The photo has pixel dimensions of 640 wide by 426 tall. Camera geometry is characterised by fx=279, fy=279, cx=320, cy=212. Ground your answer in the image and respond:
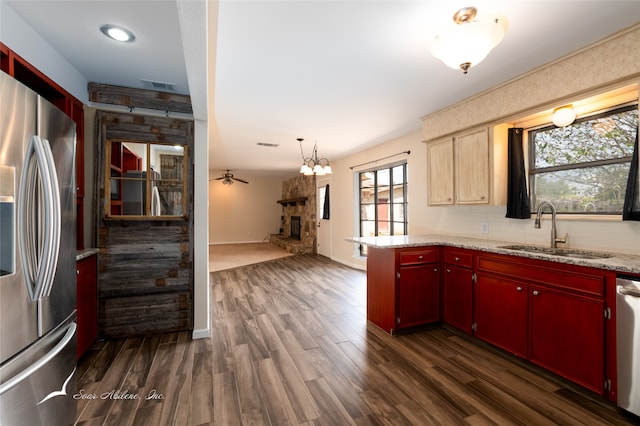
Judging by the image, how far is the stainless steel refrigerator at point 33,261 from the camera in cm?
109

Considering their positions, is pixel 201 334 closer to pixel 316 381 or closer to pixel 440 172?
pixel 316 381

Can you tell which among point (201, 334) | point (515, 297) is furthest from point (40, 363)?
point (515, 297)

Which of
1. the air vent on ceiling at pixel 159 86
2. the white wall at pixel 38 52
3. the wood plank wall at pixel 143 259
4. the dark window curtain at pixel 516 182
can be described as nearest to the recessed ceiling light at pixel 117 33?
the white wall at pixel 38 52

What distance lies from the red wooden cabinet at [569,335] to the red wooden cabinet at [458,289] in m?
0.56

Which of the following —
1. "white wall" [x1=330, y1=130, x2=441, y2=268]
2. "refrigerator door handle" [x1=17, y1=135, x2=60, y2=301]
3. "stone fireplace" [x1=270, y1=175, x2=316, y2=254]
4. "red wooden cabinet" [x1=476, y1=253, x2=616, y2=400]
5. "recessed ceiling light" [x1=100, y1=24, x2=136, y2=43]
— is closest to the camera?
"refrigerator door handle" [x1=17, y1=135, x2=60, y2=301]

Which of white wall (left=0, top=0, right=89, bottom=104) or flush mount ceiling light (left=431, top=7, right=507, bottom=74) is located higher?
white wall (left=0, top=0, right=89, bottom=104)

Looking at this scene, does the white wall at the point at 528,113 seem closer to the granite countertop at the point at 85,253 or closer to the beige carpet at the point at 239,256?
the granite countertop at the point at 85,253

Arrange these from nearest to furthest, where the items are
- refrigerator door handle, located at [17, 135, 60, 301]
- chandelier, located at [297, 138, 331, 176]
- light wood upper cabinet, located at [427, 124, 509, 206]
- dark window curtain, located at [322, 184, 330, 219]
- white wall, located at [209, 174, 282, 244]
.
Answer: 1. refrigerator door handle, located at [17, 135, 60, 301]
2. light wood upper cabinet, located at [427, 124, 509, 206]
3. chandelier, located at [297, 138, 331, 176]
4. dark window curtain, located at [322, 184, 330, 219]
5. white wall, located at [209, 174, 282, 244]

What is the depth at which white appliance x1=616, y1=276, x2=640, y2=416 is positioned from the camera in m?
1.67

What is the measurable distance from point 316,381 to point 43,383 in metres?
1.56

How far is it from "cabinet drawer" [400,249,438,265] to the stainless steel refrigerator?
260 centimetres

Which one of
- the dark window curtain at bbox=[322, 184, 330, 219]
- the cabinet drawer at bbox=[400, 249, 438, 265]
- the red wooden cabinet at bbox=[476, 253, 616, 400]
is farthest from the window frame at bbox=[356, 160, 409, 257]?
the red wooden cabinet at bbox=[476, 253, 616, 400]

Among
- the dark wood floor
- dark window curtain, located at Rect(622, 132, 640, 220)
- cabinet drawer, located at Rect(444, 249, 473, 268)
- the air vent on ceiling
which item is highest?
the air vent on ceiling

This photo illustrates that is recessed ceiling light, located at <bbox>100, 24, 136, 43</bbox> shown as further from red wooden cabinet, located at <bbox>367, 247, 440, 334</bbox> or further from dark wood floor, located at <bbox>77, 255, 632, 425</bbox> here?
red wooden cabinet, located at <bbox>367, 247, 440, 334</bbox>
